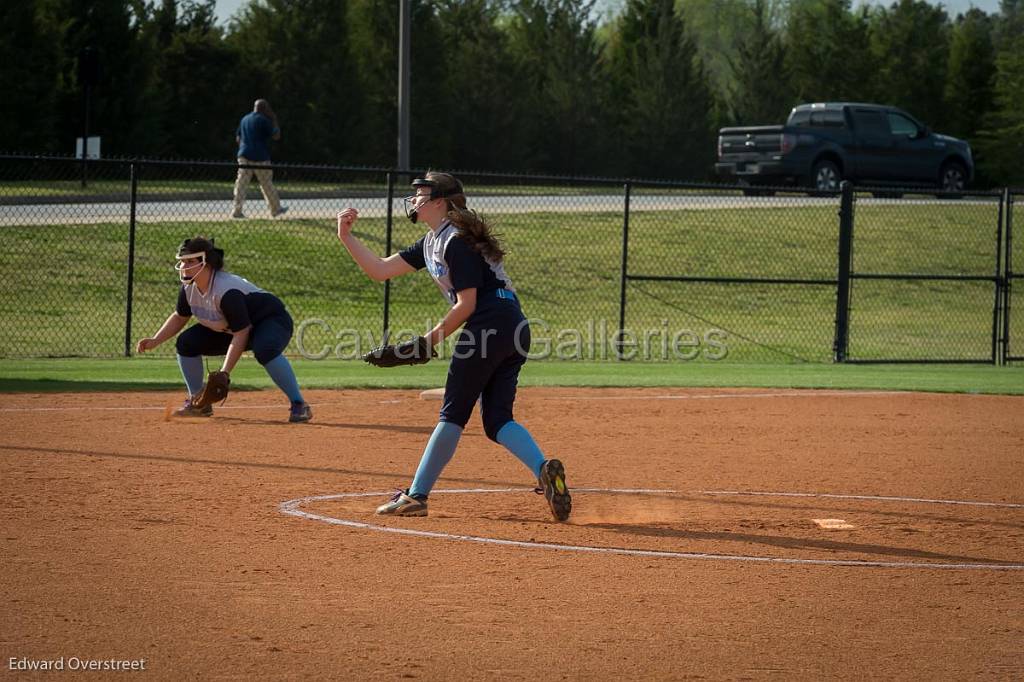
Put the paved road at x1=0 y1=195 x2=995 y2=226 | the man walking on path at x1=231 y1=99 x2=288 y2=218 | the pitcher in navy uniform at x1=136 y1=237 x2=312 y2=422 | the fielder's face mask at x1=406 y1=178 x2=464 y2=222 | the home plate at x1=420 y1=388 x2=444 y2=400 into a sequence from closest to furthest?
the fielder's face mask at x1=406 y1=178 x2=464 y2=222 → the pitcher in navy uniform at x1=136 y1=237 x2=312 y2=422 → the home plate at x1=420 y1=388 x2=444 y2=400 → the man walking on path at x1=231 y1=99 x2=288 y2=218 → the paved road at x1=0 y1=195 x2=995 y2=226

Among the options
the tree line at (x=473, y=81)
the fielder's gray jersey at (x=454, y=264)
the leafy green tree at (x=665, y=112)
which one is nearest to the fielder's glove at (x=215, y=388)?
the fielder's gray jersey at (x=454, y=264)

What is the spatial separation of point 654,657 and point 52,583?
2.66m

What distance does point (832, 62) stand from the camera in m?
47.5

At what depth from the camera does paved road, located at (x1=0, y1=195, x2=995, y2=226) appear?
23.2m

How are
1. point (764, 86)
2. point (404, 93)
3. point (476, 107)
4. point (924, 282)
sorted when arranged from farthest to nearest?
1. point (764, 86)
2. point (476, 107)
3. point (924, 282)
4. point (404, 93)

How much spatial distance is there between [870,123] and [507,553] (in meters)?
27.5

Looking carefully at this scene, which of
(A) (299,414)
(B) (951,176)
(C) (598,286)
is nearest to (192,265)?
(A) (299,414)

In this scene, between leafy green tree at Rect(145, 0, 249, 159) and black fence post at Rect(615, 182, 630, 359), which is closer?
black fence post at Rect(615, 182, 630, 359)

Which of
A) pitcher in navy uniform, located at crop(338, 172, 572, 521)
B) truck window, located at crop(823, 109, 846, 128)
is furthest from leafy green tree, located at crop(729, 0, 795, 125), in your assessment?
pitcher in navy uniform, located at crop(338, 172, 572, 521)

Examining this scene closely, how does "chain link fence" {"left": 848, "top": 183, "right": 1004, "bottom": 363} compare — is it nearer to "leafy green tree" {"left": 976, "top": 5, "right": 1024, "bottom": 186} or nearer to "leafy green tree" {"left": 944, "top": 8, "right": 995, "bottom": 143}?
"leafy green tree" {"left": 976, "top": 5, "right": 1024, "bottom": 186}

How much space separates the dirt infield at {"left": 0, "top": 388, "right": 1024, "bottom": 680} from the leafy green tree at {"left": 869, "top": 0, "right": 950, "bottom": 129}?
123 ft

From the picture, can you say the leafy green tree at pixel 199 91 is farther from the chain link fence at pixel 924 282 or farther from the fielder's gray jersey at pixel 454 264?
the fielder's gray jersey at pixel 454 264

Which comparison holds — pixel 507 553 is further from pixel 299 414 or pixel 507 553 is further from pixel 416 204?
pixel 299 414

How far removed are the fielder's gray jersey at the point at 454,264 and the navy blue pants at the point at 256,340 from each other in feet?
11.9
